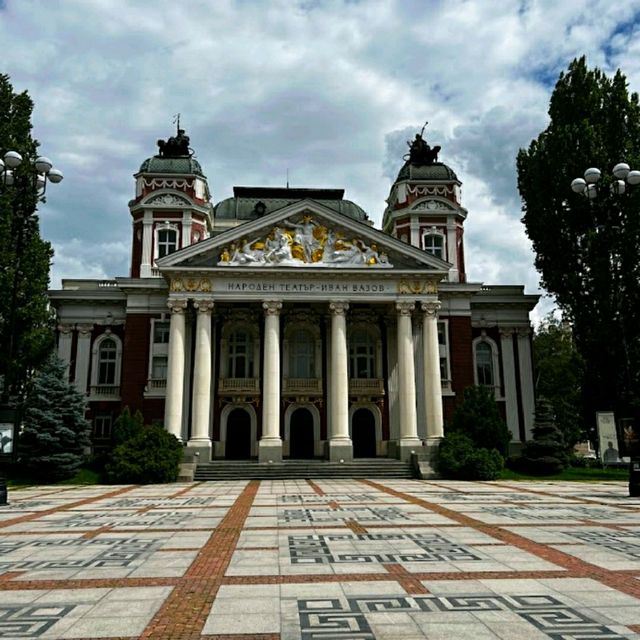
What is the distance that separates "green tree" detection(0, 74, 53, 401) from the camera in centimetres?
3173

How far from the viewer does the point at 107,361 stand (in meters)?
41.9

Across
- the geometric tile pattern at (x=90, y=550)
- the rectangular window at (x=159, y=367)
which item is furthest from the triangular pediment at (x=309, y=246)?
the geometric tile pattern at (x=90, y=550)

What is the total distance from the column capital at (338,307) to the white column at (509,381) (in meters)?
13.3

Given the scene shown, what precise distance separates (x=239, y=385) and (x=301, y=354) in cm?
449

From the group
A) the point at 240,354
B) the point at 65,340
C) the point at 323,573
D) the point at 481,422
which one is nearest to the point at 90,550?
the point at 323,573

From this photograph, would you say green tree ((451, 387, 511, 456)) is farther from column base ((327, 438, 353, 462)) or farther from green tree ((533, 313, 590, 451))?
green tree ((533, 313, 590, 451))

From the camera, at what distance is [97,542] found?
11438 mm

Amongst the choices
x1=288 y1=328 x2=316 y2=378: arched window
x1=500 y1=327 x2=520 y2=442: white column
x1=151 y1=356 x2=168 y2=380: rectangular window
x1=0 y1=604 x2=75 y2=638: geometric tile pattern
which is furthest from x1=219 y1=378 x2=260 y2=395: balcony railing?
x1=0 y1=604 x2=75 y2=638: geometric tile pattern

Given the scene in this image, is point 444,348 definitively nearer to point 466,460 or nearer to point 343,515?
point 466,460

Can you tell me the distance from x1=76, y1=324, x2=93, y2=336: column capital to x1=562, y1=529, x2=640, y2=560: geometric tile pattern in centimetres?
3596

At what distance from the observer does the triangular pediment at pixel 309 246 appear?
121 ft

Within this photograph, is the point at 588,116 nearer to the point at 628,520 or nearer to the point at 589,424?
the point at 589,424

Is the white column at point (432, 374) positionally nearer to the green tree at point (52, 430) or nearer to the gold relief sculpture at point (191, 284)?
the gold relief sculpture at point (191, 284)

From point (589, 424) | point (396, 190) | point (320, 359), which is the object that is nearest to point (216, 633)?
point (320, 359)
